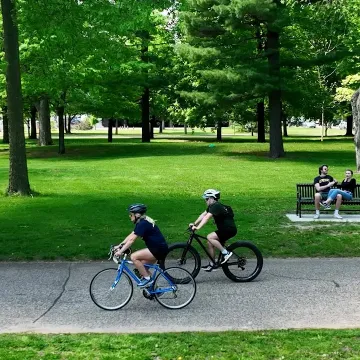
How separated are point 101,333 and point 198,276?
2.86 meters

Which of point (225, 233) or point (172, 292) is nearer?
point (172, 292)

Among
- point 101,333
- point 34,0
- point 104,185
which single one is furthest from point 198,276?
point 104,185

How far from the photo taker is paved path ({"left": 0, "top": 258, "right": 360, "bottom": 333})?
22.4ft

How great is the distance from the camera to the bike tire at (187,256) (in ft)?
29.0

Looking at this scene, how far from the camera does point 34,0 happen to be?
15.9 metres

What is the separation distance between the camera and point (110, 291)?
7484 millimetres

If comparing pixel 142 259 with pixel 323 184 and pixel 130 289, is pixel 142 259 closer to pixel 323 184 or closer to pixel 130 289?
pixel 130 289

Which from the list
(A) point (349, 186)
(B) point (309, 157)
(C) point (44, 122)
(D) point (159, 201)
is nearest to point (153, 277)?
(A) point (349, 186)

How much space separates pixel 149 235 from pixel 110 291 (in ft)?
2.87

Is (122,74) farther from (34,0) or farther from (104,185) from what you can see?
(34,0)

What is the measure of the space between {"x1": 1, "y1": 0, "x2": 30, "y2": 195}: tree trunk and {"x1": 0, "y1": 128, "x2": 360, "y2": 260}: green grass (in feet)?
2.85

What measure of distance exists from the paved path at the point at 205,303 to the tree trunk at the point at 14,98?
7709 mm

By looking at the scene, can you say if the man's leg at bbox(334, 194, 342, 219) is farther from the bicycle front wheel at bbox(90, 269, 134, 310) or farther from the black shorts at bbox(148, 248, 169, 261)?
the bicycle front wheel at bbox(90, 269, 134, 310)

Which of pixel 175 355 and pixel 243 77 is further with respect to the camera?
pixel 243 77
